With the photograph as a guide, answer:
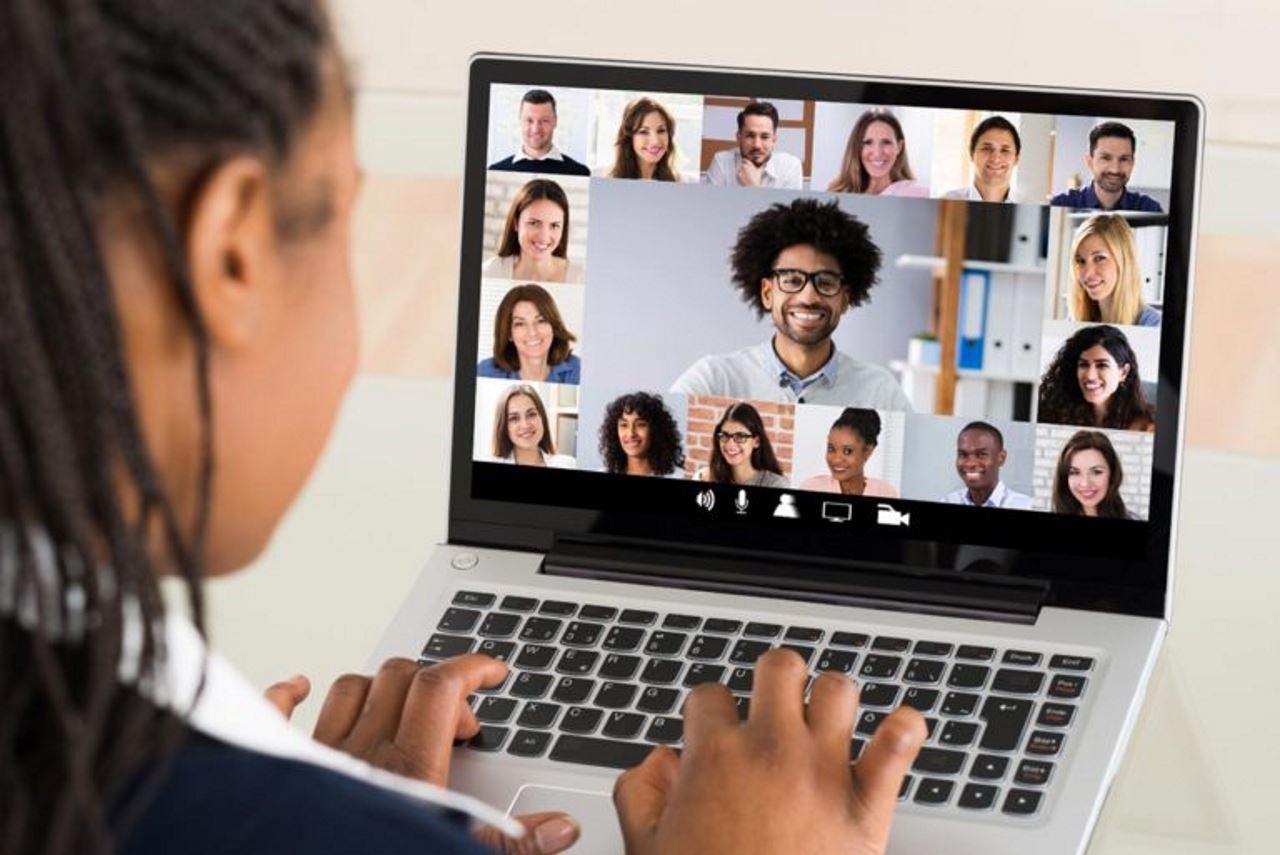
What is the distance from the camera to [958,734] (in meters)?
0.78

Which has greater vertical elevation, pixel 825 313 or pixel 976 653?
pixel 825 313

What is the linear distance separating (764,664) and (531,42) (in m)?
2.11

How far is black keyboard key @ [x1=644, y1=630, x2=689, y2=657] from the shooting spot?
2.79 ft

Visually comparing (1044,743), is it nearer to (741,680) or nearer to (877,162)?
(741,680)

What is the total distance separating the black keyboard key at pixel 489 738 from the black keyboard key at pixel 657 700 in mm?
61

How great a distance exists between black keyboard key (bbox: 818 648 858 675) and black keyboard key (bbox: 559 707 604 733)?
105 millimetres

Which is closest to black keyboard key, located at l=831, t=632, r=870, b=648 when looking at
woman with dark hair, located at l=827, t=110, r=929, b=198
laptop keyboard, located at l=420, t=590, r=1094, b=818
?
laptop keyboard, located at l=420, t=590, r=1094, b=818

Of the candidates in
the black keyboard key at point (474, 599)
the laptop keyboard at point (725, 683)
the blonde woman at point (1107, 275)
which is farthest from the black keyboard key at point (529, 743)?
the blonde woman at point (1107, 275)

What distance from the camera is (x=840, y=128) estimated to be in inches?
34.9

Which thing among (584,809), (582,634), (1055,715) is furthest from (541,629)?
(1055,715)

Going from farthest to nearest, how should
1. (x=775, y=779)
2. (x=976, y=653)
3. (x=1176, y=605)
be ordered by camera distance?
1. (x=1176, y=605)
2. (x=976, y=653)
3. (x=775, y=779)

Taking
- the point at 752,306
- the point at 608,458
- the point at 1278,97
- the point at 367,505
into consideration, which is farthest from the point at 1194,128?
the point at 1278,97

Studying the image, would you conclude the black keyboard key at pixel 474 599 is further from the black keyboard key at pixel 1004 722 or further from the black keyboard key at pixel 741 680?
the black keyboard key at pixel 1004 722

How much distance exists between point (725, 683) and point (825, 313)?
0.61 ft
